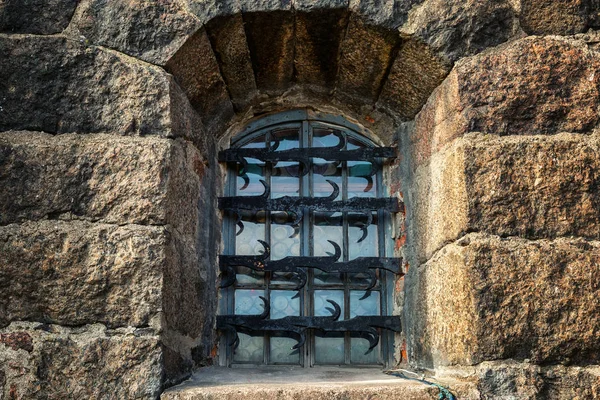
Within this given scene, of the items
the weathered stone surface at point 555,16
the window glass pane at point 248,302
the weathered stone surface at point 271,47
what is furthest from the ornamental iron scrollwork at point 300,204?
the weathered stone surface at point 555,16

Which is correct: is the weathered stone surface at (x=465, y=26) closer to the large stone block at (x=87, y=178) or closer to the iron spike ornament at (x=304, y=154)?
the iron spike ornament at (x=304, y=154)

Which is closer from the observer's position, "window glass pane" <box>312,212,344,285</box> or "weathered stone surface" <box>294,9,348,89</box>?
"weathered stone surface" <box>294,9,348,89</box>

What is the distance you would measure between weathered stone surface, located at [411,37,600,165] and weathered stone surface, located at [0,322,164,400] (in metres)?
1.17

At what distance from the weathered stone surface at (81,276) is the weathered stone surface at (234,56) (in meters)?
0.74

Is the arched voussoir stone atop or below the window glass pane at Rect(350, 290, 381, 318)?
atop

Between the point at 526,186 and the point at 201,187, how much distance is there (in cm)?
114

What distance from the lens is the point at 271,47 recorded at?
99.0 inches

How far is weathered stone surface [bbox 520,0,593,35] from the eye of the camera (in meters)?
2.27

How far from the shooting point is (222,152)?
2.80m

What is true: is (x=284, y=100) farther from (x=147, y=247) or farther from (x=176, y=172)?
(x=147, y=247)

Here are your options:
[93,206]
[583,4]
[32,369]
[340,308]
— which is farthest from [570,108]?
[32,369]

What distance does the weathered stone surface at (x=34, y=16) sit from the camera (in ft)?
7.41

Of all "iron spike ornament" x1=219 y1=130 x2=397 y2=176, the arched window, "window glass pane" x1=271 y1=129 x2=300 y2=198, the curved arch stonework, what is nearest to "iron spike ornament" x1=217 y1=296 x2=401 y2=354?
the arched window

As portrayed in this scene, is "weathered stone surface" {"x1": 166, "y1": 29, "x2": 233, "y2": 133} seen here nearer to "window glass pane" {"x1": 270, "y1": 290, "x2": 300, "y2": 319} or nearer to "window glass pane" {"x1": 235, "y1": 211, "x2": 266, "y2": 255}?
"window glass pane" {"x1": 235, "y1": 211, "x2": 266, "y2": 255}
